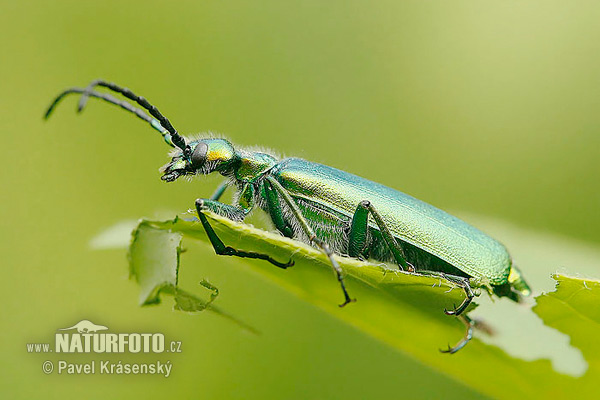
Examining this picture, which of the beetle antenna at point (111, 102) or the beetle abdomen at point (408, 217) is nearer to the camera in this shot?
the beetle antenna at point (111, 102)

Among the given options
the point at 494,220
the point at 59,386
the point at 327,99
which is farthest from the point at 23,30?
the point at 494,220

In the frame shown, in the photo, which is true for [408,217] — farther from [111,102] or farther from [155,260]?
[111,102]

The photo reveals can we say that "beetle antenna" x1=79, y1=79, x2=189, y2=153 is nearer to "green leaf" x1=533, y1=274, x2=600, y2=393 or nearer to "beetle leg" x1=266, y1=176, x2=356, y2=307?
"beetle leg" x1=266, y1=176, x2=356, y2=307

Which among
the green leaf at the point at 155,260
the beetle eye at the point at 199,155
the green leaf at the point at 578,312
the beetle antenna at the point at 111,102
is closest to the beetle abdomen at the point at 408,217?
the beetle eye at the point at 199,155

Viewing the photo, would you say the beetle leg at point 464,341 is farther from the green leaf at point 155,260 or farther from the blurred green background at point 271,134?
the blurred green background at point 271,134

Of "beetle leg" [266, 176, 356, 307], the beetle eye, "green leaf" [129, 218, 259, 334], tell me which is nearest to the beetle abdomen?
"beetle leg" [266, 176, 356, 307]

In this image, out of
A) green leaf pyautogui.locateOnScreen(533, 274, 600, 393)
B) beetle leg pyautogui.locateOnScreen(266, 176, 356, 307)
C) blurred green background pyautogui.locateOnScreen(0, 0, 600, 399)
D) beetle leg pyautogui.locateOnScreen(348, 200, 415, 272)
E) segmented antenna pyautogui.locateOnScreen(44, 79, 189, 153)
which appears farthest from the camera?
blurred green background pyautogui.locateOnScreen(0, 0, 600, 399)
